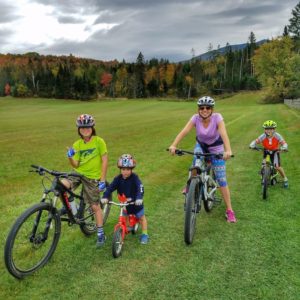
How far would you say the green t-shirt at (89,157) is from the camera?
21.5 feet

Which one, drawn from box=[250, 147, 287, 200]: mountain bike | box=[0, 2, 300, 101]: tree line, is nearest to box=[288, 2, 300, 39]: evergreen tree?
box=[0, 2, 300, 101]: tree line

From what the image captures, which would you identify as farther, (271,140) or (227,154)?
(271,140)

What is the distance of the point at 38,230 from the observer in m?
5.82

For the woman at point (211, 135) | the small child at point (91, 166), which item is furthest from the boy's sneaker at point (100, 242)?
the woman at point (211, 135)

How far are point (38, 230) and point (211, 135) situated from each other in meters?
3.73

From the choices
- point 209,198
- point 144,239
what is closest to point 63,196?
point 144,239

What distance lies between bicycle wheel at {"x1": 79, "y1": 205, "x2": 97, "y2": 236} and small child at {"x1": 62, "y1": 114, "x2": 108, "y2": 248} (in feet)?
1.24

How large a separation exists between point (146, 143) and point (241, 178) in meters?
10.7

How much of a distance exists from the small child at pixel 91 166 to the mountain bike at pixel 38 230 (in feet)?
0.80

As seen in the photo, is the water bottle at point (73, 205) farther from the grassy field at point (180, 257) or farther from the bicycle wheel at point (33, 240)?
the grassy field at point (180, 257)

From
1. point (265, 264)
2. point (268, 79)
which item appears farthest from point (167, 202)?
point (268, 79)

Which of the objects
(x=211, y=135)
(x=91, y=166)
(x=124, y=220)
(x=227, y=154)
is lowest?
(x=124, y=220)

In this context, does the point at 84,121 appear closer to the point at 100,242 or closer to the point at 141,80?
the point at 100,242

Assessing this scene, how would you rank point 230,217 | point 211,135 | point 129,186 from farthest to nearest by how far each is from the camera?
point 230,217
point 211,135
point 129,186
